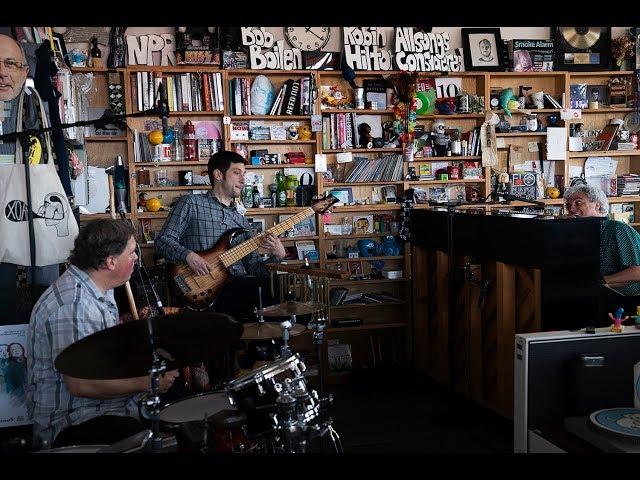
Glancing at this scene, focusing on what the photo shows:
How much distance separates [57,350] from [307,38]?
3.96 m

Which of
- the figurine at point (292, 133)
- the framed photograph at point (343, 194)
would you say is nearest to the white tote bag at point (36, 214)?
the figurine at point (292, 133)

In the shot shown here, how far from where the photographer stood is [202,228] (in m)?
5.02

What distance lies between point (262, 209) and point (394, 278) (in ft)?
4.10

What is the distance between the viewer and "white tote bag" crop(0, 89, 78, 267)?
331 cm

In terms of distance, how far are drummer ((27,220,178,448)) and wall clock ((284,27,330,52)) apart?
137 inches

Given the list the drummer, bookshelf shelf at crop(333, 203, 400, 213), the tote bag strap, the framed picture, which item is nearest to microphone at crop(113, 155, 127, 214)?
bookshelf shelf at crop(333, 203, 400, 213)

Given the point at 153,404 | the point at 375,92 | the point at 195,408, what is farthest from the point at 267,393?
the point at 375,92

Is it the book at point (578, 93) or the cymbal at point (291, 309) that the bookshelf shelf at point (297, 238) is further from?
the book at point (578, 93)

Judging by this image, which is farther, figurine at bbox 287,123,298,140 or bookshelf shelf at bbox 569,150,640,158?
bookshelf shelf at bbox 569,150,640,158

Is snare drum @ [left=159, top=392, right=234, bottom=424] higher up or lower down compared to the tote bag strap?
lower down

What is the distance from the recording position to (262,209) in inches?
228

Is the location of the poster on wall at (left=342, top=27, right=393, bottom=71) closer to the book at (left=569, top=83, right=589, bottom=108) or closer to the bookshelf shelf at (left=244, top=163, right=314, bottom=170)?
the bookshelf shelf at (left=244, top=163, right=314, bottom=170)

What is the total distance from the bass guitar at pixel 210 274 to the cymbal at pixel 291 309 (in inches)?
35.2

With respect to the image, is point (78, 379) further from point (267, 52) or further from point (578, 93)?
point (578, 93)
